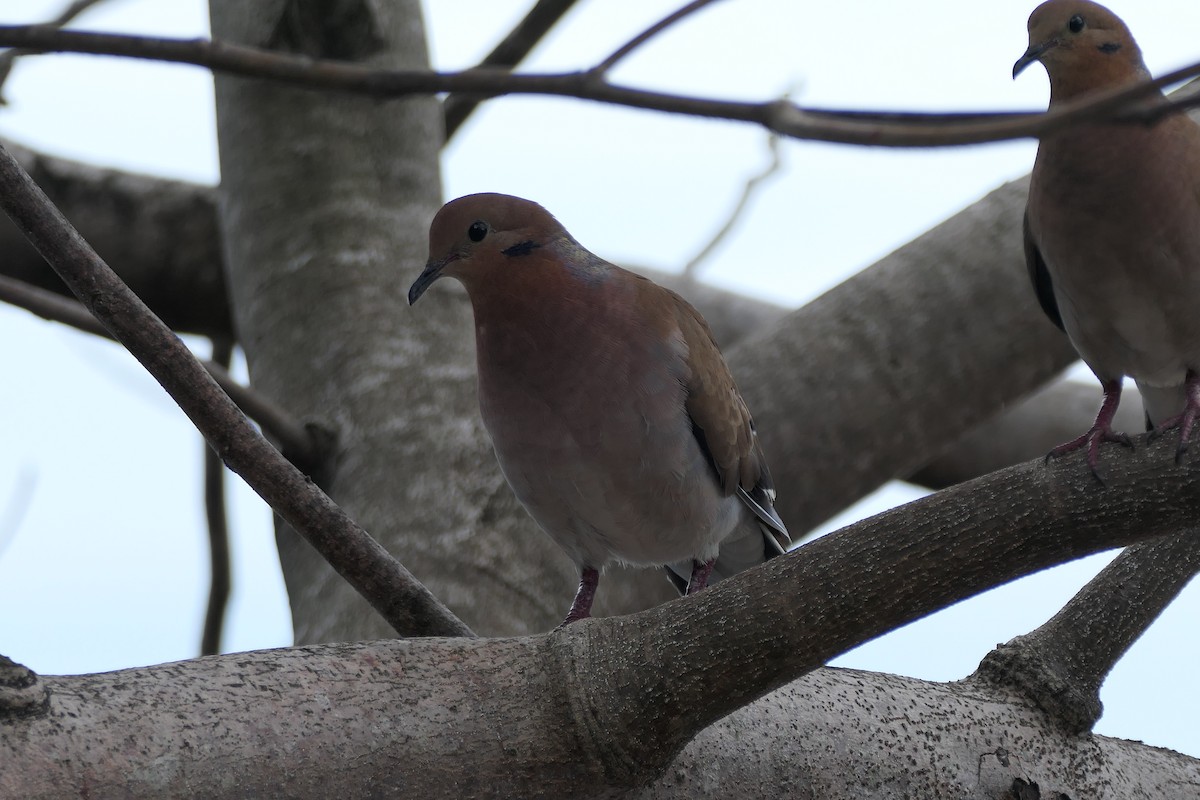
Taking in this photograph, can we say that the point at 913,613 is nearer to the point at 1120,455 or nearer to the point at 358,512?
the point at 1120,455

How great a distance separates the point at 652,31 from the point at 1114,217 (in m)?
1.68

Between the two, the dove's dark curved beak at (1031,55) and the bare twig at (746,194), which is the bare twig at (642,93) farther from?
the bare twig at (746,194)

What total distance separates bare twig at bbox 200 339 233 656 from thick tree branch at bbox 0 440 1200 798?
238 centimetres

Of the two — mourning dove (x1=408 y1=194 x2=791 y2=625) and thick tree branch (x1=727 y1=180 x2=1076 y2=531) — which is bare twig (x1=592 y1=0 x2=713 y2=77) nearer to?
mourning dove (x1=408 y1=194 x2=791 y2=625)

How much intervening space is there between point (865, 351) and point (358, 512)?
4.41 ft

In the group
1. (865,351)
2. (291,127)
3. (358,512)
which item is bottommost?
(358,512)

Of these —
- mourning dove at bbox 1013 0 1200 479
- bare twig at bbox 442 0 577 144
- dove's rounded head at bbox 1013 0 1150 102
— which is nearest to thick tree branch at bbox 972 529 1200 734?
mourning dove at bbox 1013 0 1200 479

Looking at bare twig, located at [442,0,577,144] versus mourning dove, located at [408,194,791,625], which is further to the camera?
bare twig, located at [442,0,577,144]

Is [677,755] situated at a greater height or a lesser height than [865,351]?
lesser

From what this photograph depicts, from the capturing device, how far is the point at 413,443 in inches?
125

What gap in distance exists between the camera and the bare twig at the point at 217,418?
1.67m

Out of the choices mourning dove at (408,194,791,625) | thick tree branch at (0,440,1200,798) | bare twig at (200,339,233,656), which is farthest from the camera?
bare twig at (200,339,233,656)

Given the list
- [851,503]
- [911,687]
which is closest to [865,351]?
[851,503]

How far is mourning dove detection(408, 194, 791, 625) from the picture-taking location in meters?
2.58
